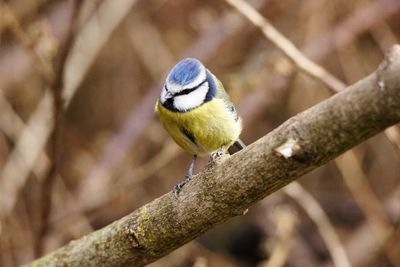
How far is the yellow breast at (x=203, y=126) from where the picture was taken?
1.61m

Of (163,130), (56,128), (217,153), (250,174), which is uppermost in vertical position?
(163,130)

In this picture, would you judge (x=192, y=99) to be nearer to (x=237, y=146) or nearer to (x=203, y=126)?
(x=203, y=126)

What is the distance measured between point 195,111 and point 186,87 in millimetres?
63

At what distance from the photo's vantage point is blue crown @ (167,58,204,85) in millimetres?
1593

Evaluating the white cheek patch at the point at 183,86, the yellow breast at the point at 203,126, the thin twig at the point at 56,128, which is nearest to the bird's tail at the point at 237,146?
the yellow breast at the point at 203,126

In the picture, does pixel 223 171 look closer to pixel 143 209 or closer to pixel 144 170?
pixel 143 209

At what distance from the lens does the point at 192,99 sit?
1637mm

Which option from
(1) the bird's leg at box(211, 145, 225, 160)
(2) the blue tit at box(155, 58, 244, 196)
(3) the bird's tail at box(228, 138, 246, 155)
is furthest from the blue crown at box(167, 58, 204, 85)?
(3) the bird's tail at box(228, 138, 246, 155)

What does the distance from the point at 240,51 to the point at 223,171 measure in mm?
2296

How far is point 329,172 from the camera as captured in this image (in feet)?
11.7

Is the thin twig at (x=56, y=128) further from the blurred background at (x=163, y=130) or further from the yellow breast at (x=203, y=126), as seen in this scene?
the yellow breast at (x=203, y=126)

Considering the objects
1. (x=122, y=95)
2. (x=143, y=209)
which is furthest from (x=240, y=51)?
(x=143, y=209)

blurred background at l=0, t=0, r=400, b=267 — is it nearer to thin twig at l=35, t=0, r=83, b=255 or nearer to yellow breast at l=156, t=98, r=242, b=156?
thin twig at l=35, t=0, r=83, b=255

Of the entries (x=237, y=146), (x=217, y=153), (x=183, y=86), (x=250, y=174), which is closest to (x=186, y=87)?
(x=183, y=86)
